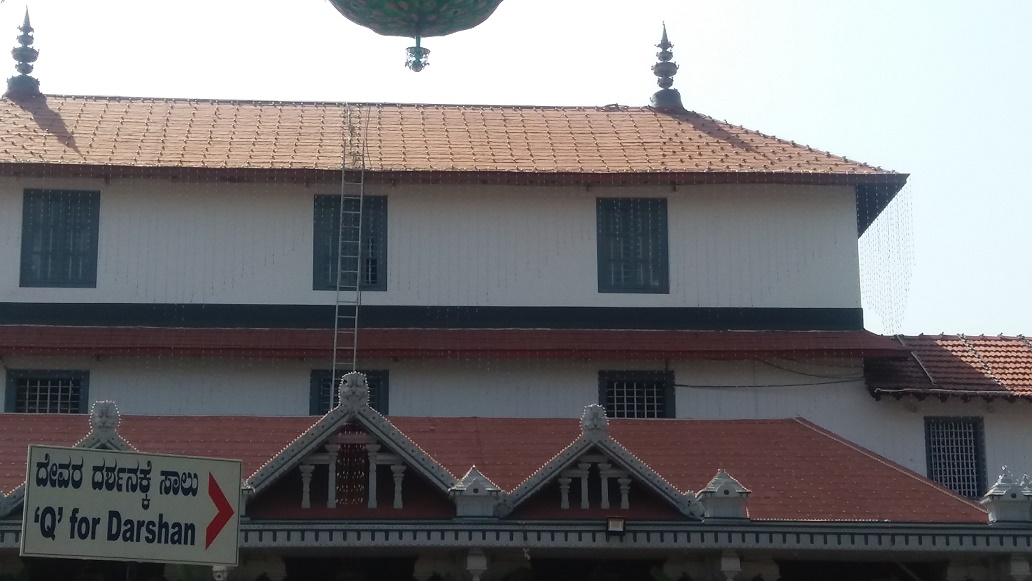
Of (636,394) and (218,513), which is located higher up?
(636,394)

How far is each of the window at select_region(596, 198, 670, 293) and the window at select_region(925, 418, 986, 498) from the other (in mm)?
4637

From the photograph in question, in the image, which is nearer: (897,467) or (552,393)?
(897,467)

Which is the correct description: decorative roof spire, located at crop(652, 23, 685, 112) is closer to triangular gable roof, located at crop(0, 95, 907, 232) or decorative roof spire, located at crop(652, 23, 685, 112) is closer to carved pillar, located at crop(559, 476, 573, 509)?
triangular gable roof, located at crop(0, 95, 907, 232)

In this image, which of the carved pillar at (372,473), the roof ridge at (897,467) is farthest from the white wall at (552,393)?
the carved pillar at (372,473)

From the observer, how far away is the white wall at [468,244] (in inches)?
918

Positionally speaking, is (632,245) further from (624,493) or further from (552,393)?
(624,493)

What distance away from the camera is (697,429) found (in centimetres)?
2052

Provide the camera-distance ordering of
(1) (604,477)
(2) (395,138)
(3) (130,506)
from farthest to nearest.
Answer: (2) (395,138)
(1) (604,477)
(3) (130,506)

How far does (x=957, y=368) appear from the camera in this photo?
Result: 2405 cm

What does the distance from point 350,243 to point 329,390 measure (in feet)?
7.62

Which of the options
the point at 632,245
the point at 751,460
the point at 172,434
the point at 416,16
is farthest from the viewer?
the point at 632,245

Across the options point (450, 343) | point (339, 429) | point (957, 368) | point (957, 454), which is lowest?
point (957, 454)

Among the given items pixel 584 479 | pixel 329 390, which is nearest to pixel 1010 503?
pixel 584 479

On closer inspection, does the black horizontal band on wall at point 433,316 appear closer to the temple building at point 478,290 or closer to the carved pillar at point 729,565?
the temple building at point 478,290
